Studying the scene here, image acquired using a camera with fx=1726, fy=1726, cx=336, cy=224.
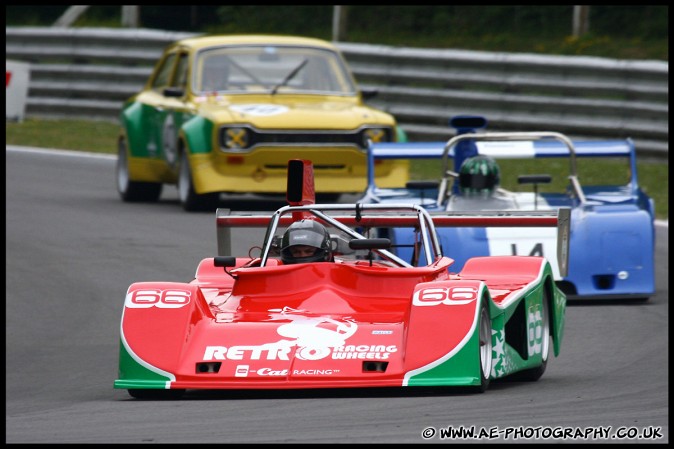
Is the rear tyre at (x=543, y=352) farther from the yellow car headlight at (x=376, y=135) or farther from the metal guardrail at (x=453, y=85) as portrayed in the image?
the metal guardrail at (x=453, y=85)

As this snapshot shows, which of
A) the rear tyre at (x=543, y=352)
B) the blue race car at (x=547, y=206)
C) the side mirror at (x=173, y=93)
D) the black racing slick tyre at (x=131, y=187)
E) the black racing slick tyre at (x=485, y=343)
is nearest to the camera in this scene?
the black racing slick tyre at (x=485, y=343)

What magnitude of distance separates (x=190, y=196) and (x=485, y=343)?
8135mm

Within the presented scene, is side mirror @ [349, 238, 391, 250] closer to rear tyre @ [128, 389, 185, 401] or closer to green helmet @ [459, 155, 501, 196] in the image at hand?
rear tyre @ [128, 389, 185, 401]

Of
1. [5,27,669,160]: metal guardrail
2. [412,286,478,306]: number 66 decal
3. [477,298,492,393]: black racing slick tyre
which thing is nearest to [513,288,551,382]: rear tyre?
[477,298,492,393]: black racing slick tyre

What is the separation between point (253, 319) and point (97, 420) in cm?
148

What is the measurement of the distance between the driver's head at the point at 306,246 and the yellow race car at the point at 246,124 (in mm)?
6477

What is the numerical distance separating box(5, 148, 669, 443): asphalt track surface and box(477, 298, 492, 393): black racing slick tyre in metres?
0.10

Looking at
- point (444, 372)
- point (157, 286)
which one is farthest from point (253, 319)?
point (444, 372)

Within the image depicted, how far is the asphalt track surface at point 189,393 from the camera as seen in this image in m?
6.21

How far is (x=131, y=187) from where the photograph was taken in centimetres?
1677

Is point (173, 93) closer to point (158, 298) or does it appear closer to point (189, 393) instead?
point (158, 298)

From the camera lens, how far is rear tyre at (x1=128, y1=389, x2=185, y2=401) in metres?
7.56

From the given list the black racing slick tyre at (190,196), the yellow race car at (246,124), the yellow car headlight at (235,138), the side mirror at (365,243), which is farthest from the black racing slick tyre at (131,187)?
the side mirror at (365,243)

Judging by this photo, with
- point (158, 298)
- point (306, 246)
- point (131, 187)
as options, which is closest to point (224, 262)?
point (306, 246)
